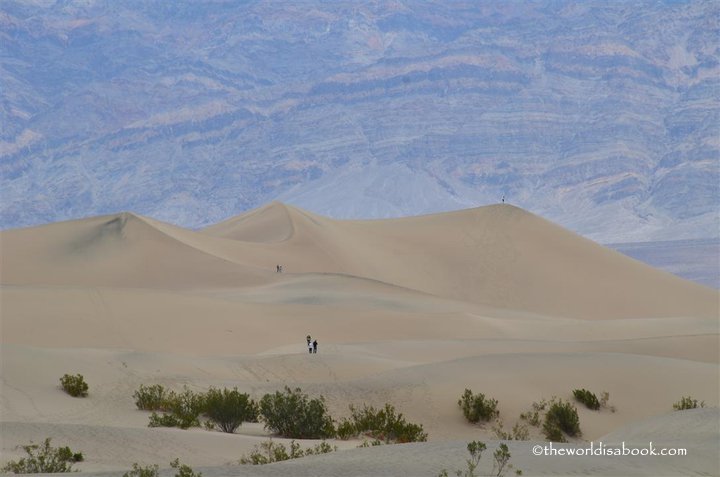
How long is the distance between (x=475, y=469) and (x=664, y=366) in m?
14.9

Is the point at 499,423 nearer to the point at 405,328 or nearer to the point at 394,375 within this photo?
the point at 394,375

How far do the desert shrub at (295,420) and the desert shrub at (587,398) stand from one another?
5.79 m

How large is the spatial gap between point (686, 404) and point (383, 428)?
616 centimetres

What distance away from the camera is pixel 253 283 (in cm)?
6191

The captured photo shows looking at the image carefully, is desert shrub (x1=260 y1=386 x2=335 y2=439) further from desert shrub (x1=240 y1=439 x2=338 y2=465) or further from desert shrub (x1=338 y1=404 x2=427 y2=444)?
desert shrub (x1=240 y1=439 x2=338 y2=465)

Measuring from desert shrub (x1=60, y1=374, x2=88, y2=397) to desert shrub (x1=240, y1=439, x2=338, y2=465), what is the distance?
20.5ft

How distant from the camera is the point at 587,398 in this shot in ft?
85.2

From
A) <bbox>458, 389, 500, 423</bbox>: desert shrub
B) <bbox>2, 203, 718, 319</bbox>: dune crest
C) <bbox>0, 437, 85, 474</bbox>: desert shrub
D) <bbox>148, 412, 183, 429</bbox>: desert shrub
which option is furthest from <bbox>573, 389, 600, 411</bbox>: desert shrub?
<bbox>2, 203, 718, 319</bbox>: dune crest

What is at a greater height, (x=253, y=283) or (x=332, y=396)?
(x=253, y=283)

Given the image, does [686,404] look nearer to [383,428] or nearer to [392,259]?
[383,428]

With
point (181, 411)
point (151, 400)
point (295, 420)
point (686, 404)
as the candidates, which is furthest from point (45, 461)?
point (686, 404)

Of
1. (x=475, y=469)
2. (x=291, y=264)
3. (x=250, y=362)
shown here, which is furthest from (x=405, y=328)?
(x=475, y=469)

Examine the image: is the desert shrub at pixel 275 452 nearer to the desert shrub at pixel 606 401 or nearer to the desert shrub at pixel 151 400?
the desert shrub at pixel 151 400

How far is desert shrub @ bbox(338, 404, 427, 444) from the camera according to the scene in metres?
21.7
